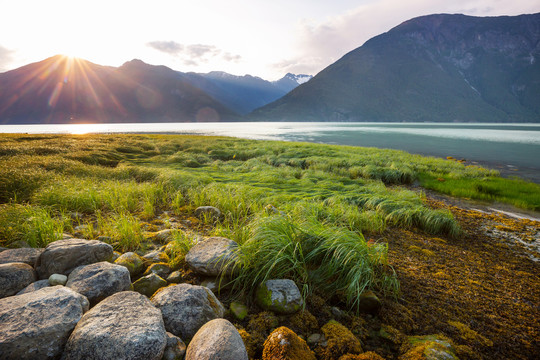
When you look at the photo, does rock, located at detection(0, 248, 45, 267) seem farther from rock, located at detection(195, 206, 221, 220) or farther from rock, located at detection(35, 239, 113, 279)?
rock, located at detection(195, 206, 221, 220)

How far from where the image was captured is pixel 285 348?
2119 mm

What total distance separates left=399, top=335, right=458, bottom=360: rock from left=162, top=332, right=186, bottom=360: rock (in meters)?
2.12

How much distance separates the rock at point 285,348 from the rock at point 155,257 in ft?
7.51

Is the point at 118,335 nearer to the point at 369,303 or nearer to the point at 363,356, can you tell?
the point at 363,356

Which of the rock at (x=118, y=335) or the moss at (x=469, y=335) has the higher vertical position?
the rock at (x=118, y=335)

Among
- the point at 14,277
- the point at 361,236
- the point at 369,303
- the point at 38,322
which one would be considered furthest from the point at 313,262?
the point at 14,277

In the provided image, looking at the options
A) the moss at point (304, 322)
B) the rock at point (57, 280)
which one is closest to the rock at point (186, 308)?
the moss at point (304, 322)

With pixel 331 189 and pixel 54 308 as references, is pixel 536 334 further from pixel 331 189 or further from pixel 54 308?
pixel 331 189

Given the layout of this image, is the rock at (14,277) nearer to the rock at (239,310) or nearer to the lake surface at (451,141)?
the rock at (239,310)

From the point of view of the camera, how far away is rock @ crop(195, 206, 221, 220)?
584cm

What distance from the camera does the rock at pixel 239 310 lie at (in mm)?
2762

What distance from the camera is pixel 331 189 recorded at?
9.52m

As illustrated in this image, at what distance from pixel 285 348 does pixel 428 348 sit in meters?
1.44

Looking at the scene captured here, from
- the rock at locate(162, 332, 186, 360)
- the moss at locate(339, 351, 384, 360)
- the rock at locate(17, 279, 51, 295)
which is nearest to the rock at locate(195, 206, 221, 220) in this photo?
the rock at locate(17, 279, 51, 295)
